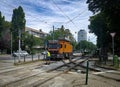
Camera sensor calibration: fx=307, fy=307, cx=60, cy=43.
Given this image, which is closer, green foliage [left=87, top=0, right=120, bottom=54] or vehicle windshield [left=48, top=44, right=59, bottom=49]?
green foliage [left=87, top=0, right=120, bottom=54]

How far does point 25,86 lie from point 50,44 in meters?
36.1

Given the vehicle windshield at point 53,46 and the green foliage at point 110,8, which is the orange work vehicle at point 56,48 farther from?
the green foliage at point 110,8

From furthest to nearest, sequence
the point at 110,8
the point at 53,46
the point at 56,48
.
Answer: the point at 53,46, the point at 56,48, the point at 110,8

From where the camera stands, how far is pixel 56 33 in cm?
14600

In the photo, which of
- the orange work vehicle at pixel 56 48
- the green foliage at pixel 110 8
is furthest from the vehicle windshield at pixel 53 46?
the green foliage at pixel 110 8

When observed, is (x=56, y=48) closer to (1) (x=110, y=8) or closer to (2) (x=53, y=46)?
(2) (x=53, y=46)

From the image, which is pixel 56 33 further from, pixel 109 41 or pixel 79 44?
pixel 109 41

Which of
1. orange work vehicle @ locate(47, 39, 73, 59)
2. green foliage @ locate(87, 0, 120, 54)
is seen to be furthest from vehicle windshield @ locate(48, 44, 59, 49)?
green foliage @ locate(87, 0, 120, 54)

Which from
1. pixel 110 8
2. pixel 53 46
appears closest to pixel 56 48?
pixel 53 46

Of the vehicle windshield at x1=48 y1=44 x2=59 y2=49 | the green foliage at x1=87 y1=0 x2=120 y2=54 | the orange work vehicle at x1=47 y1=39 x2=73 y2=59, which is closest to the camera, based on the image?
the green foliage at x1=87 y1=0 x2=120 y2=54

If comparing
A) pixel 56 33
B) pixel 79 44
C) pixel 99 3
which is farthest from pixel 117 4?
pixel 79 44

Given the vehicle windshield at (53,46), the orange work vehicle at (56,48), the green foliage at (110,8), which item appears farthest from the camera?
the vehicle windshield at (53,46)

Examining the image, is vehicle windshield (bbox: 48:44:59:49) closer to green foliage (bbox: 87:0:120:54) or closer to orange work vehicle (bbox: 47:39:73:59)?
orange work vehicle (bbox: 47:39:73:59)

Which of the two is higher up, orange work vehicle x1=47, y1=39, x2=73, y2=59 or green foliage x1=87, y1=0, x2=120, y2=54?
green foliage x1=87, y1=0, x2=120, y2=54
